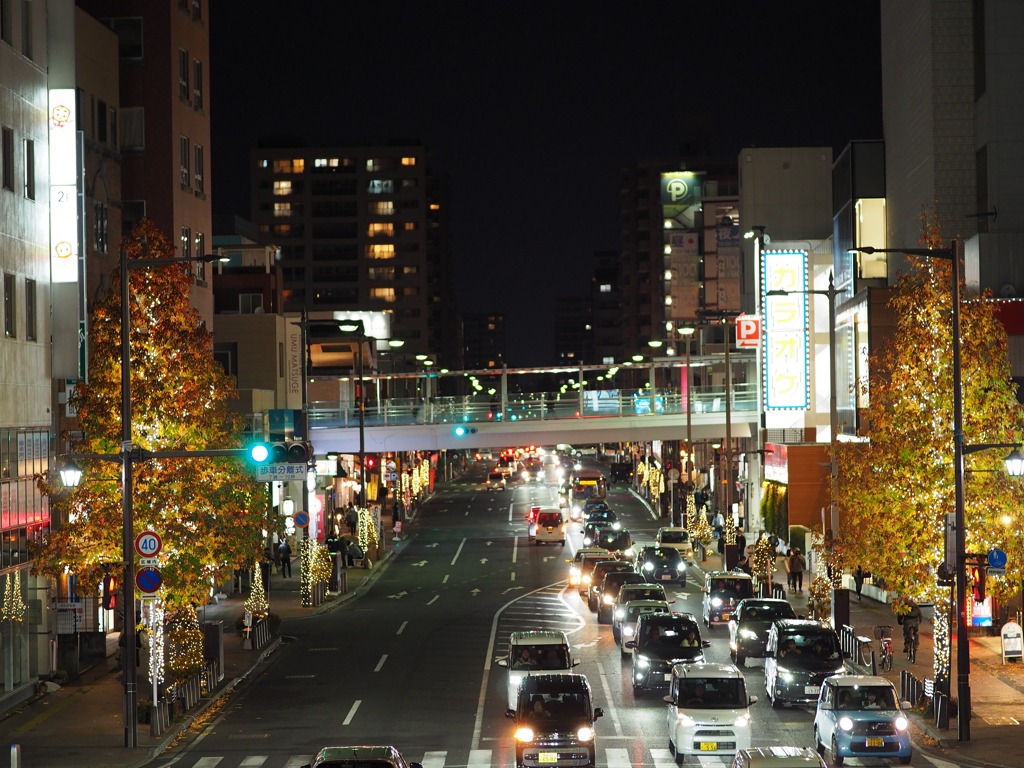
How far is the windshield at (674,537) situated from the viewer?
6084 cm

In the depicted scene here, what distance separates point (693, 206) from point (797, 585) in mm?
102398

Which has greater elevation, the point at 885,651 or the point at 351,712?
the point at 885,651

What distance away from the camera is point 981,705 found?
27391mm

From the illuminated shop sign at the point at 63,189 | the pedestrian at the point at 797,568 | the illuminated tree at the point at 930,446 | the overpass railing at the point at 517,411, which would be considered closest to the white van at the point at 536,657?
the illuminated tree at the point at 930,446

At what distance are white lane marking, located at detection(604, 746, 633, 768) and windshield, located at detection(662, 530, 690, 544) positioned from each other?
37.5 m

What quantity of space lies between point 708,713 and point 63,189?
20440 millimetres

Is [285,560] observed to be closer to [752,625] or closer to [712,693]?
[752,625]

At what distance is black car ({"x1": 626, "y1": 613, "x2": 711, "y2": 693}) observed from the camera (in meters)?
28.5

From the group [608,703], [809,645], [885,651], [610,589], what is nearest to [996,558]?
[809,645]

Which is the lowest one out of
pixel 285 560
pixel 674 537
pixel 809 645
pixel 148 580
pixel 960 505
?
pixel 285 560

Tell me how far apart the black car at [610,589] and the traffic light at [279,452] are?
17.3 metres

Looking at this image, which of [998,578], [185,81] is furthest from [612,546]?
[998,578]

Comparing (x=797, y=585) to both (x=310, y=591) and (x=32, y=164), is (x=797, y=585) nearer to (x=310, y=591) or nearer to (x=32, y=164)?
(x=310, y=591)

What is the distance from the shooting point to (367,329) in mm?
137375
